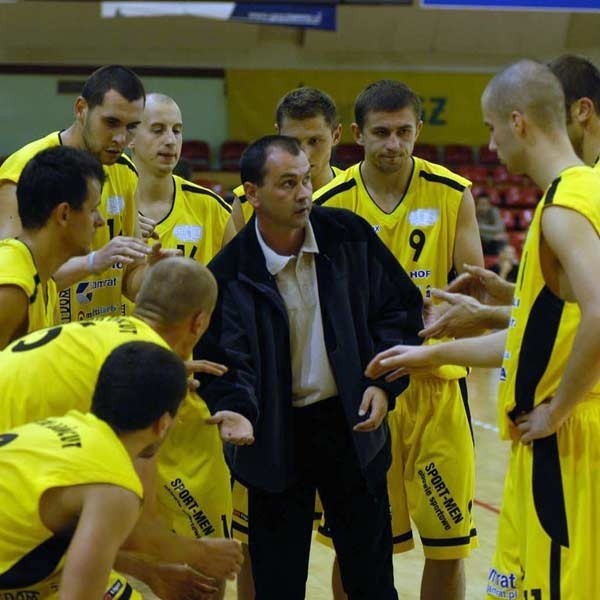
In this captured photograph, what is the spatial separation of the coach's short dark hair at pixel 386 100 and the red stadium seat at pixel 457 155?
17.5 metres

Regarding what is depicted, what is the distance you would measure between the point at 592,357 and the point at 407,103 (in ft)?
7.73

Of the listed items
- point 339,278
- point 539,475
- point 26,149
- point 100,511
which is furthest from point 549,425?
point 26,149

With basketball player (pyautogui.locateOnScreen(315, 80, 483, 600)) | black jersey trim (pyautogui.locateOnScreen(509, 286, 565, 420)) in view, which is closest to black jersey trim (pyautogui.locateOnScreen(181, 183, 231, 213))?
basketball player (pyautogui.locateOnScreen(315, 80, 483, 600))

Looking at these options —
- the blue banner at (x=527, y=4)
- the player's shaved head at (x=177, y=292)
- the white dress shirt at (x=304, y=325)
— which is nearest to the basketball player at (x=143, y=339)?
the player's shaved head at (x=177, y=292)

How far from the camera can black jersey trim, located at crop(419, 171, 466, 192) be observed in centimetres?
539

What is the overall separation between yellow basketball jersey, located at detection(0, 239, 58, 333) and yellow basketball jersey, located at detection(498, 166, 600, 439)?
5.54ft

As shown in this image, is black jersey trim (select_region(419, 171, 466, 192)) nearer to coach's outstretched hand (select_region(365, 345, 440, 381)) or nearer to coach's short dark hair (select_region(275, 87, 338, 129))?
coach's short dark hair (select_region(275, 87, 338, 129))

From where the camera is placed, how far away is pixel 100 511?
291cm

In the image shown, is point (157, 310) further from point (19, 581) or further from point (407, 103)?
point (407, 103)

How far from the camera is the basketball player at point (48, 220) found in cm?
404

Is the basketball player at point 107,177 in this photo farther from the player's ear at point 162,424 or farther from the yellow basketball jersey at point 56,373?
the player's ear at point 162,424

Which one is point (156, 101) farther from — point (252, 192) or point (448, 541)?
point (448, 541)

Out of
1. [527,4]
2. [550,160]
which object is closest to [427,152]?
[527,4]

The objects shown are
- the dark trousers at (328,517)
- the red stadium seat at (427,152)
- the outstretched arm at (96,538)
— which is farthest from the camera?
the red stadium seat at (427,152)
